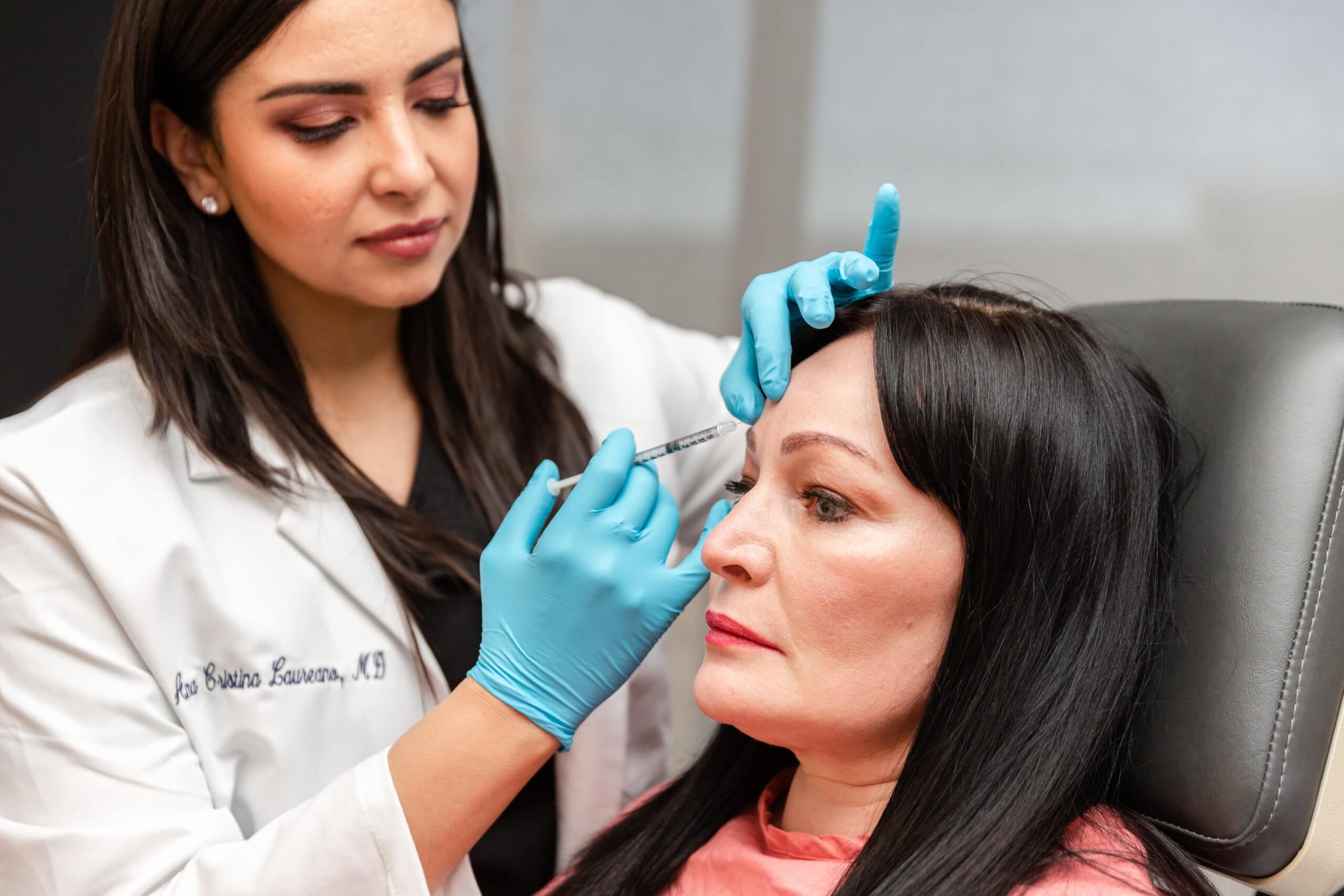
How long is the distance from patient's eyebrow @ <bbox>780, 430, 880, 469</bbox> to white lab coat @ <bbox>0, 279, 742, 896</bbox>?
55 centimetres

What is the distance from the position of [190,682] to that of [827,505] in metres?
0.76

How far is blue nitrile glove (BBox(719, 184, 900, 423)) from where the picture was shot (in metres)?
1.14

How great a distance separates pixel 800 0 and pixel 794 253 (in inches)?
20.5

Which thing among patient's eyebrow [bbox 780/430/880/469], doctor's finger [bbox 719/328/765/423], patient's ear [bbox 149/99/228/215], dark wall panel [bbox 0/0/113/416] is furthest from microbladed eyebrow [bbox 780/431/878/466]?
dark wall panel [bbox 0/0/113/416]

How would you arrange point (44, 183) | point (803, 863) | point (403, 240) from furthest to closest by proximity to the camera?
point (44, 183) → point (403, 240) → point (803, 863)

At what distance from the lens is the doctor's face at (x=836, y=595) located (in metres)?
1.06

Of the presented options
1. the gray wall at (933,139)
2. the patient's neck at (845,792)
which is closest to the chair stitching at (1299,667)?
the patient's neck at (845,792)

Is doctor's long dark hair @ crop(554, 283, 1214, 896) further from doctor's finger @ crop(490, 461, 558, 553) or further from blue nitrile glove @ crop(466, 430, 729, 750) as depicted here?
doctor's finger @ crop(490, 461, 558, 553)

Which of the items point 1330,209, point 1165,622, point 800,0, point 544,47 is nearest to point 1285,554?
point 1165,622

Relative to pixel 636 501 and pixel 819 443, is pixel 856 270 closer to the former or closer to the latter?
pixel 819 443

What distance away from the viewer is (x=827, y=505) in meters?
1.11

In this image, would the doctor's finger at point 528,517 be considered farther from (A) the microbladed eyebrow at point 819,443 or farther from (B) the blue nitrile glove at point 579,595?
(A) the microbladed eyebrow at point 819,443

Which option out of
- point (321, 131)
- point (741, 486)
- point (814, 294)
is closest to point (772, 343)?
point (814, 294)

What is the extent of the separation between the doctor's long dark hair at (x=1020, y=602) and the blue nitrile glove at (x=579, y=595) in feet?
0.95
